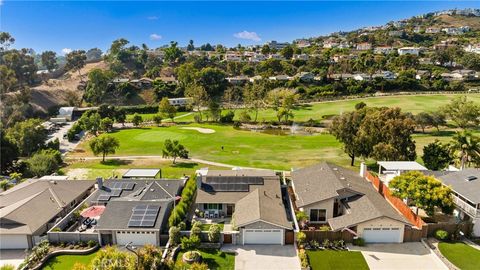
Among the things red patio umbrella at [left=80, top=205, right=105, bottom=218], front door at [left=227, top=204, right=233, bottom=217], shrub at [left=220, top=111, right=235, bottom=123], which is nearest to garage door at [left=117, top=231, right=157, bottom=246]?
red patio umbrella at [left=80, top=205, right=105, bottom=218]

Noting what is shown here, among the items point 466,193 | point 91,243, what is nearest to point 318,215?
point 466,193

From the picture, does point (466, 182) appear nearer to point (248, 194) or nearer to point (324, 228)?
point (324, 228)

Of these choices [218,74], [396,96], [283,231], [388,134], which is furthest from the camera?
[218,74]

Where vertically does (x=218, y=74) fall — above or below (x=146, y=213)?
above

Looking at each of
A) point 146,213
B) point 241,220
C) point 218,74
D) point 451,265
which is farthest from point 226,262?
point 218,74

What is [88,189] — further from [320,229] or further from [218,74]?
[218,74]

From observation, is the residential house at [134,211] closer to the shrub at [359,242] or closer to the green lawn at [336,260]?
the green lawn at [336,260]

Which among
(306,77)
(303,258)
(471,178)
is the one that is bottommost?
(303,258)
